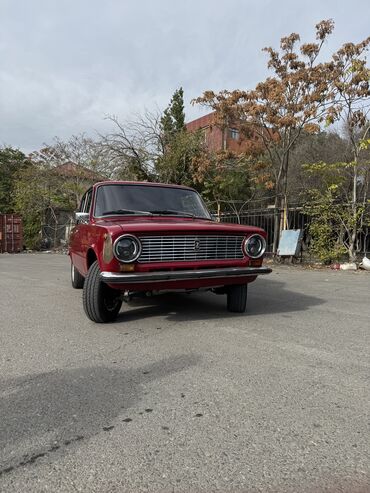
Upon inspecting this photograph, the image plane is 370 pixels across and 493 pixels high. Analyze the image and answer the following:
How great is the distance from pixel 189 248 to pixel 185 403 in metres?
2.20

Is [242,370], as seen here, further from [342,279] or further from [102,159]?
[102,159]

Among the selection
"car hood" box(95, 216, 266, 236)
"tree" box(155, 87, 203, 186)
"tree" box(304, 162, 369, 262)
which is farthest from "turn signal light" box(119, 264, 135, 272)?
"tree" box(155, 87, 203, 186)

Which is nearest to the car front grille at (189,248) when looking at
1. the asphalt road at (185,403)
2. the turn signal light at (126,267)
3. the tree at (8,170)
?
the turn signal light at (126,267)

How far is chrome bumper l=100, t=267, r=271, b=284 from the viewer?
14.0 feet

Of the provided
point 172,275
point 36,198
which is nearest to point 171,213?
point 172,275

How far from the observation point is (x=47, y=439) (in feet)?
7.63

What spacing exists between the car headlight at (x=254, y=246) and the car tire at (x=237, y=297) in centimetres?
46

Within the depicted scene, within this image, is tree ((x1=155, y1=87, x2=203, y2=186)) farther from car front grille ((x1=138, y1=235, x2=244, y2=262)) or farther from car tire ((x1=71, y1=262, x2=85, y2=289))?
car front grille ((x1=138, y1=235, x2=244, y2=262))

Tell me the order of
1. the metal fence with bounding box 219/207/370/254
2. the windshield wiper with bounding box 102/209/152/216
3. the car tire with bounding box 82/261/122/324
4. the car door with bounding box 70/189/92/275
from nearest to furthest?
the car tire with bounding box 82/261/122/324
the windshield wiper with bounding box 102/209/152/216
the car door with bounding box 70/189/92/275
the metal fence with bounding box 219/207/370/254

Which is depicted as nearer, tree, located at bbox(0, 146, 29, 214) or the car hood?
the car hood

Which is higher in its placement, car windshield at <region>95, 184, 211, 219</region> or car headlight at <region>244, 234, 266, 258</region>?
car windshield at <region>95, 184, 211, 219</region>

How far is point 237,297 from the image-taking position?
545cm

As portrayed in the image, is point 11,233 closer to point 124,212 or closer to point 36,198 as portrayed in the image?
point 36,198

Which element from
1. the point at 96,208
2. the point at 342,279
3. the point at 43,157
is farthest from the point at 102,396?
the point at 43,157
